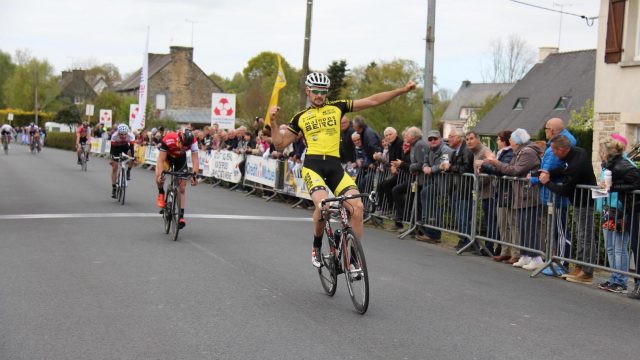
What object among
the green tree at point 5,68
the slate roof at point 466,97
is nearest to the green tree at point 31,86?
the green tree at point 5,68

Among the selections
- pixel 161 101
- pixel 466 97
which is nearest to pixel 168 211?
pixel 161 101

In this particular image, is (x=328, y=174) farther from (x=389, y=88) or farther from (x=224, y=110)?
Result: (x=389, y=88)

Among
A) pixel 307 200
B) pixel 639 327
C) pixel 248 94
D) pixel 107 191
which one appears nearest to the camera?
pixel 639 327

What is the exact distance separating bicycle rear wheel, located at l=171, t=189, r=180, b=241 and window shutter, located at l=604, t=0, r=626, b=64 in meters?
14.2

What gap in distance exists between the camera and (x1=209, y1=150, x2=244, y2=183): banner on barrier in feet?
79.0

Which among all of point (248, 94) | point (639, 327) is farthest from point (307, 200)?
point (248, 94)

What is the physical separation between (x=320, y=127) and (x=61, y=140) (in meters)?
65.0

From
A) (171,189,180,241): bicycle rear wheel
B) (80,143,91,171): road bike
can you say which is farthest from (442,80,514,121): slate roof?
(171,189,180,241): bicycle rear wheel

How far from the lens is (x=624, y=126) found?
22203mm

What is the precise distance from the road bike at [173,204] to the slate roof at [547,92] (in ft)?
164

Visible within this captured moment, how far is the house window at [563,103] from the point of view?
199 feet

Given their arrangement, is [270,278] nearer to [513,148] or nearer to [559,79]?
[513,148]

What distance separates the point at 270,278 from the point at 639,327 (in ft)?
12.6

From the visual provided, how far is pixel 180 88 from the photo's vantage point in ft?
332
